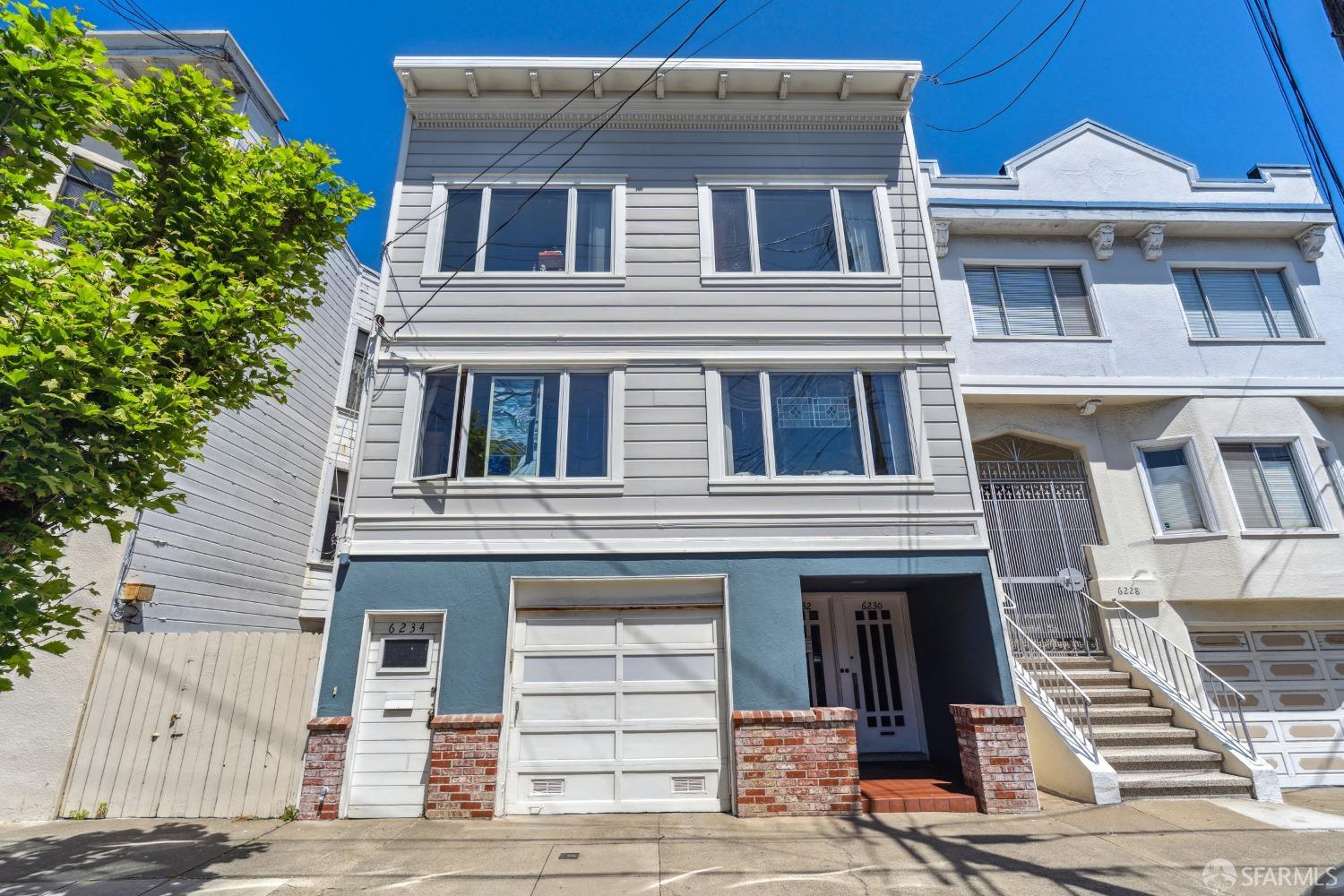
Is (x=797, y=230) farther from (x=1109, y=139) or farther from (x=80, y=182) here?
(x=80, y=182)

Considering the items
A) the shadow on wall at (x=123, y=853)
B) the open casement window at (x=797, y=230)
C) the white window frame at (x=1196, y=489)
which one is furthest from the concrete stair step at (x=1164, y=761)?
the shadow on wall at (x=123, y=853)

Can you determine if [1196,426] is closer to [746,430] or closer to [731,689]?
[746,430]

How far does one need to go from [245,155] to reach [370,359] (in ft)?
9.96

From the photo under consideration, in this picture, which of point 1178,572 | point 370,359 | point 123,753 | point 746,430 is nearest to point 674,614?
point 746,430

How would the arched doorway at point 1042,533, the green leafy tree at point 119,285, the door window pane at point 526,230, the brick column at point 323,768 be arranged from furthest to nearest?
the arched doorway at point 1042,533 < the door window pane at point 526,230 < the brick column at point 323,768 < the green leafy tree at point 119,285

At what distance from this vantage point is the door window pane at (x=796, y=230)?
30.1 feet

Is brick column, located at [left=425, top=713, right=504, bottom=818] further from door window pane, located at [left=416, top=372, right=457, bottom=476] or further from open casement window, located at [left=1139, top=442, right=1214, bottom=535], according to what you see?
open casement window, located at [left=1139, top=442, right=1214, bottom=535]

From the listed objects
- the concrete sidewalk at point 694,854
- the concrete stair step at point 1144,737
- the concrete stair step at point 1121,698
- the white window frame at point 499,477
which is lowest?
the concrete sidewalk at point 694,854

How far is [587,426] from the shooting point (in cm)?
829

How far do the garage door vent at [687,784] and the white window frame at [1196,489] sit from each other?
744 centimetres

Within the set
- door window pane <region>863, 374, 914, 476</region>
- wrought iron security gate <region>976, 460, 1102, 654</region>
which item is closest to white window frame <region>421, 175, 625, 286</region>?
door window pane <region>863, 374, 914, 476</region>

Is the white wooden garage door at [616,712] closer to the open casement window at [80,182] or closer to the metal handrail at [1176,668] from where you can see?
the metal handrail at [1176,668]

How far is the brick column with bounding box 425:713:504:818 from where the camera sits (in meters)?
6.78

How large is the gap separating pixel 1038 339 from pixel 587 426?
23.6 feet
